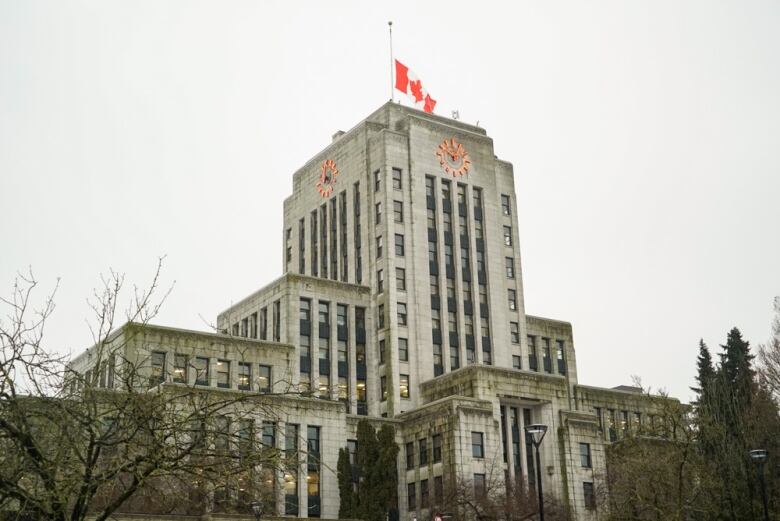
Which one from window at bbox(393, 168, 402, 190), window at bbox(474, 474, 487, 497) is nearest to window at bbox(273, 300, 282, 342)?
window at bbox(393, 168, 402, 190)

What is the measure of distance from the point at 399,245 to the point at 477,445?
85.7 feet

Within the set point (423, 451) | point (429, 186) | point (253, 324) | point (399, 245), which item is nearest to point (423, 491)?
point (423, 451)

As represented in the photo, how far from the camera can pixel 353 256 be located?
4119 inches

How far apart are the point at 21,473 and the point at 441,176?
88379 mm

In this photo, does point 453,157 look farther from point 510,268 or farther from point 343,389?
point 343,389

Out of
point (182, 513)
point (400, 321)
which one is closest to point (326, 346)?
point (400, 321)

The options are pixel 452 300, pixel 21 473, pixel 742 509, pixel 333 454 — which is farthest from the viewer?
pixel 452 300

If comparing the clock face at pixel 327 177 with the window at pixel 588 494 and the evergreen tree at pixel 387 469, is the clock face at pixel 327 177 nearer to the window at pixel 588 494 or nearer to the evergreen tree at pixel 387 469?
the evergreen tree at pixel 387 469

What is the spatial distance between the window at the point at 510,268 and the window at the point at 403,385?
18.7 meters

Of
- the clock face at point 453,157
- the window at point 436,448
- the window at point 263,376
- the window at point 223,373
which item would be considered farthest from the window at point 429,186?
the window at point 436,448

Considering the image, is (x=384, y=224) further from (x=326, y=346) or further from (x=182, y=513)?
Answer: (x=182, y=513)

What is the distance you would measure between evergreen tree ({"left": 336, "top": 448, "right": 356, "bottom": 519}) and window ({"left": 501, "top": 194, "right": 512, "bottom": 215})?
41.3m

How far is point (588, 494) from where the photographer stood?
87.2 meters

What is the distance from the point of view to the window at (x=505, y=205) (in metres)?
110
